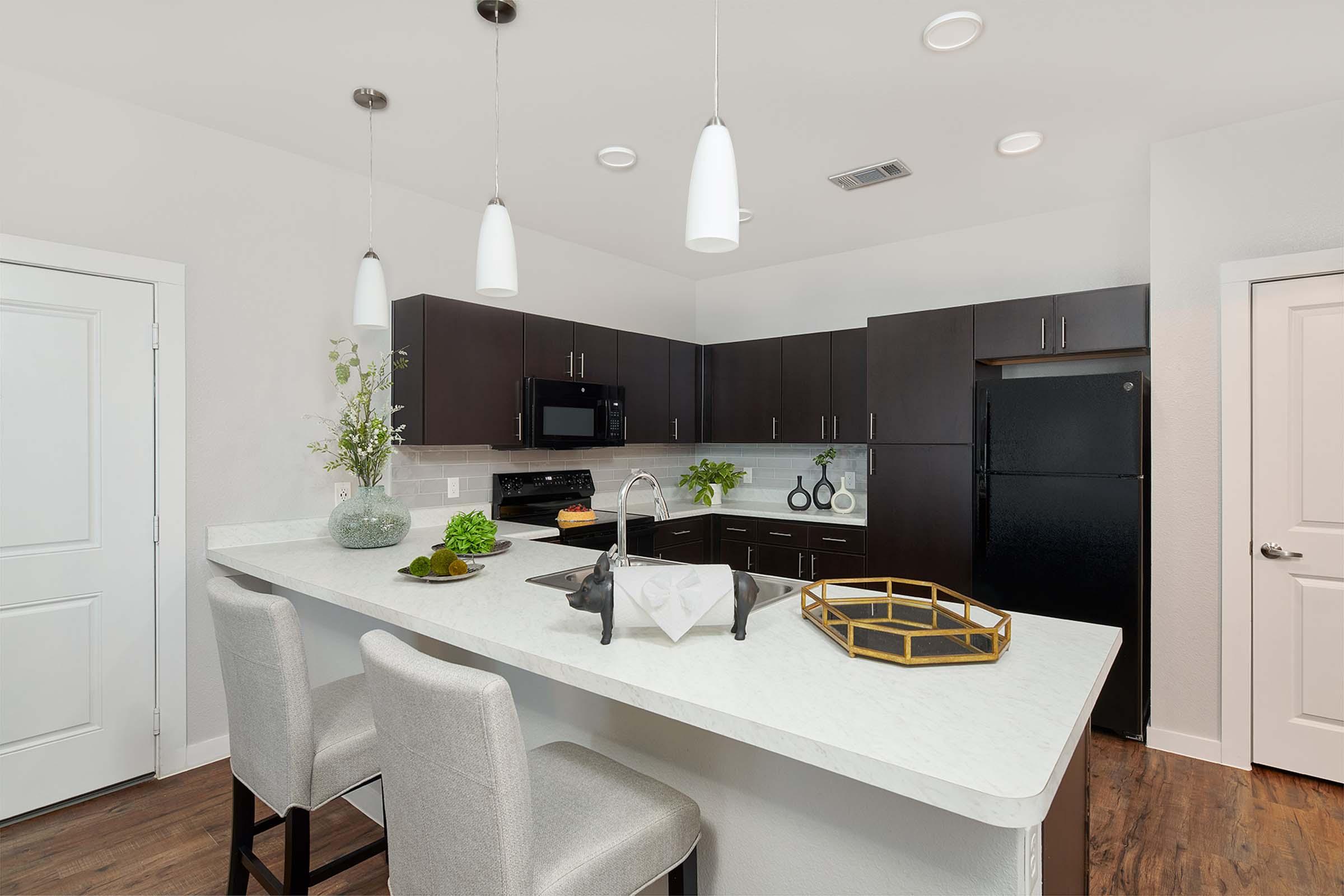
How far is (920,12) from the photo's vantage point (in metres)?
2.04

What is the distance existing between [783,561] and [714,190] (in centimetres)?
329

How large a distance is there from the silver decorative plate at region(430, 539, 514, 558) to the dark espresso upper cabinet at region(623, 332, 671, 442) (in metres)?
1.78

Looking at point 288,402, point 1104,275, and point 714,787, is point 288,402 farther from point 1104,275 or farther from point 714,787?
point 1104,275

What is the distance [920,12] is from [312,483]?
9.81ft

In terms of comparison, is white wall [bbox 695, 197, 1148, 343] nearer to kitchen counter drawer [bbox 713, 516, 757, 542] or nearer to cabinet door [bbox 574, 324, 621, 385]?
cabinet door [bbox 574, 324, 621, 385]

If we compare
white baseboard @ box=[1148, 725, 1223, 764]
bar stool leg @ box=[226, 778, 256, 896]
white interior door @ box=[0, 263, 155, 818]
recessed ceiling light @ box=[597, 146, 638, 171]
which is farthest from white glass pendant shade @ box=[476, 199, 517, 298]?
white baseboard @ box=[1148, 725, 1223, 764]

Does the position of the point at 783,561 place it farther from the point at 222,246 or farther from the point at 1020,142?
the point at 222,246

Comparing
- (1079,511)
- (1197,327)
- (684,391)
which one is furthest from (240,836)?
(1197,327)

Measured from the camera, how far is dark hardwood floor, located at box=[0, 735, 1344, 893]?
2039mm

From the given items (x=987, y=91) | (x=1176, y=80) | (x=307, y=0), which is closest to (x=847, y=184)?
(x=987, y=91)

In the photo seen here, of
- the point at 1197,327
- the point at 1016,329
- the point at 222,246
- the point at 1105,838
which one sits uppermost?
the point at 222,246

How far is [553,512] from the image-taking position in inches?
160

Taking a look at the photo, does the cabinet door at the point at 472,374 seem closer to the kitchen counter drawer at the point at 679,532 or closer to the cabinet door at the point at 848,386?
the kitchen counter drawer at the point at 679,532

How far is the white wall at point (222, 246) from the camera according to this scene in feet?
8.02
